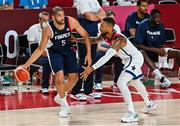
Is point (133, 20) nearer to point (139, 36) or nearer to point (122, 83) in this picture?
point (139, 36)

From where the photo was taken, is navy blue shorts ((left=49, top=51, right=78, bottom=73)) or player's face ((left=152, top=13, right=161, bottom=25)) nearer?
navy blue shorts ((left=49, top=51, right=78, bottom=73))

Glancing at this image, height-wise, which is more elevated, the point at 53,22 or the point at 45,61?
the point at 53,22

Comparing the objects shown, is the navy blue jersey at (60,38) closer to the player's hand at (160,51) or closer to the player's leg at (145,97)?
the player's leg at (145,97)

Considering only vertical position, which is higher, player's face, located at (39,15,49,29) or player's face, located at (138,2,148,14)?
player's face, located at (138,2,148,14)

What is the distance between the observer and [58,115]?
33.9 feet

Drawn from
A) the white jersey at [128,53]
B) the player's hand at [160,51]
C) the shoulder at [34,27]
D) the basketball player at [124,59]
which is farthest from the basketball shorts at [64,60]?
the shoulder at [34,27]

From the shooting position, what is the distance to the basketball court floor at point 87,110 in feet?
31.6

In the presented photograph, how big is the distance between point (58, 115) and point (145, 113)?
149 cm

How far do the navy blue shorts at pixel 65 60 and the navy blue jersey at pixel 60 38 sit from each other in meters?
0.09

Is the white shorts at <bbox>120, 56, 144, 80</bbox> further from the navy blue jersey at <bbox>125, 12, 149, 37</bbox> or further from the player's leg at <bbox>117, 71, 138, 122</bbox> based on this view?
the navy blue jersey at <bbox>125, 12, 149, 37</bbox>

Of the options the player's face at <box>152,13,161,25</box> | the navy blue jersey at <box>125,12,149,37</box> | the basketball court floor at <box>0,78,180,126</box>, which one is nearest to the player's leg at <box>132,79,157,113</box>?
the basketball court floor at <box>0,78,180,126</box>

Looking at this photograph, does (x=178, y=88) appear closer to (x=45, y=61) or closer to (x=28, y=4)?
(x=45, y=61)

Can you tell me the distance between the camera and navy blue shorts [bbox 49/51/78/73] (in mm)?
10383

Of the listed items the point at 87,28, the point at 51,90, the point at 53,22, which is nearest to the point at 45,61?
the point at 51,90
